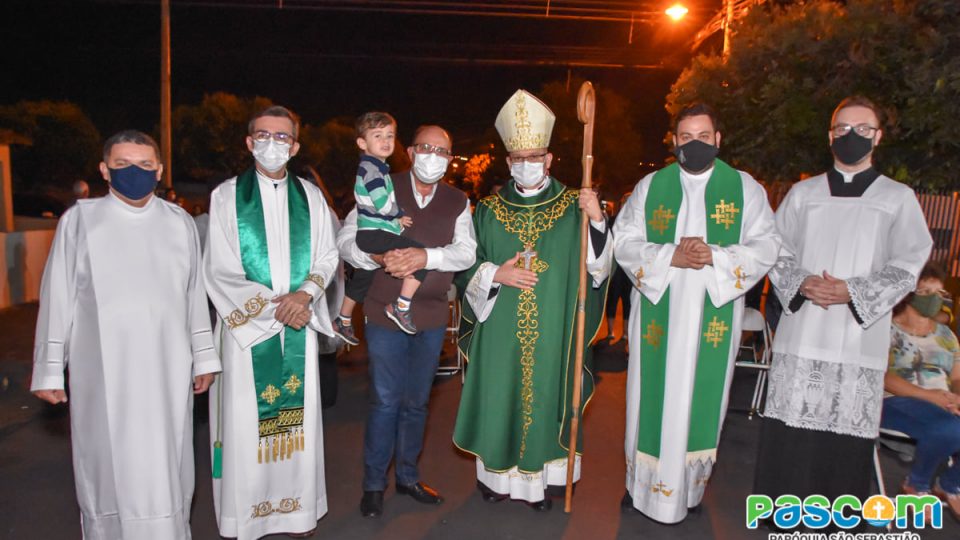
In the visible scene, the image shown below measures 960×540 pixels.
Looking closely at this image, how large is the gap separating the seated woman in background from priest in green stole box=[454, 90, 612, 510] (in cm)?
211

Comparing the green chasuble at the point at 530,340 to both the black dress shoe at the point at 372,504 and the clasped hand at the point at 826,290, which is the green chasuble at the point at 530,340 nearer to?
the black dress shoe at the point at 372,504

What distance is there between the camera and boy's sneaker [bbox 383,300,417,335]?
3.90m

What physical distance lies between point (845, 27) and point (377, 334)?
4.81 meters

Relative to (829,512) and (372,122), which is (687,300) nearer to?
(829,512)

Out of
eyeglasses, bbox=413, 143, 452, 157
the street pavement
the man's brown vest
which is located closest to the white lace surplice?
the street pavement

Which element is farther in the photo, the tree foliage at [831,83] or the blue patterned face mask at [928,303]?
the tree foliage at [831,83]

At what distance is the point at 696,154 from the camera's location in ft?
12.9

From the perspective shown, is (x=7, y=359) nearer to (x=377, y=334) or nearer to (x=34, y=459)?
(x=34, y=459)

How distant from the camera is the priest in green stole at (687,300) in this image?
391 centimetres

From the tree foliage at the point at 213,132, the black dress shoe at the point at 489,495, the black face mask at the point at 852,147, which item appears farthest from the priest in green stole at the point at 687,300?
the tree foliage at the point at 213,132

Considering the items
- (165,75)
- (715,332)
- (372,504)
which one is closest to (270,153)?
(372,504)

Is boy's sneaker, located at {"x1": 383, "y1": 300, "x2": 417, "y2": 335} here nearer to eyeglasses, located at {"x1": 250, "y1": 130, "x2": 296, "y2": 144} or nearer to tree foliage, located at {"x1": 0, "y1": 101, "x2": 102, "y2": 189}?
eyeglasses, located at {"x1": 250, "y1": 130, "x2": 296, "y2": 144}

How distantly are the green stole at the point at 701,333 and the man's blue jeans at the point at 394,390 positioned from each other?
128 centimetres

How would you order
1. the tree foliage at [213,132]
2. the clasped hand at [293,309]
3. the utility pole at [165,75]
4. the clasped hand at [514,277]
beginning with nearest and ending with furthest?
the clasped hand at [293,309] → the clasped hand at [514,277] → the utility pole at [165,75] → the tree foliage at [213,132]
